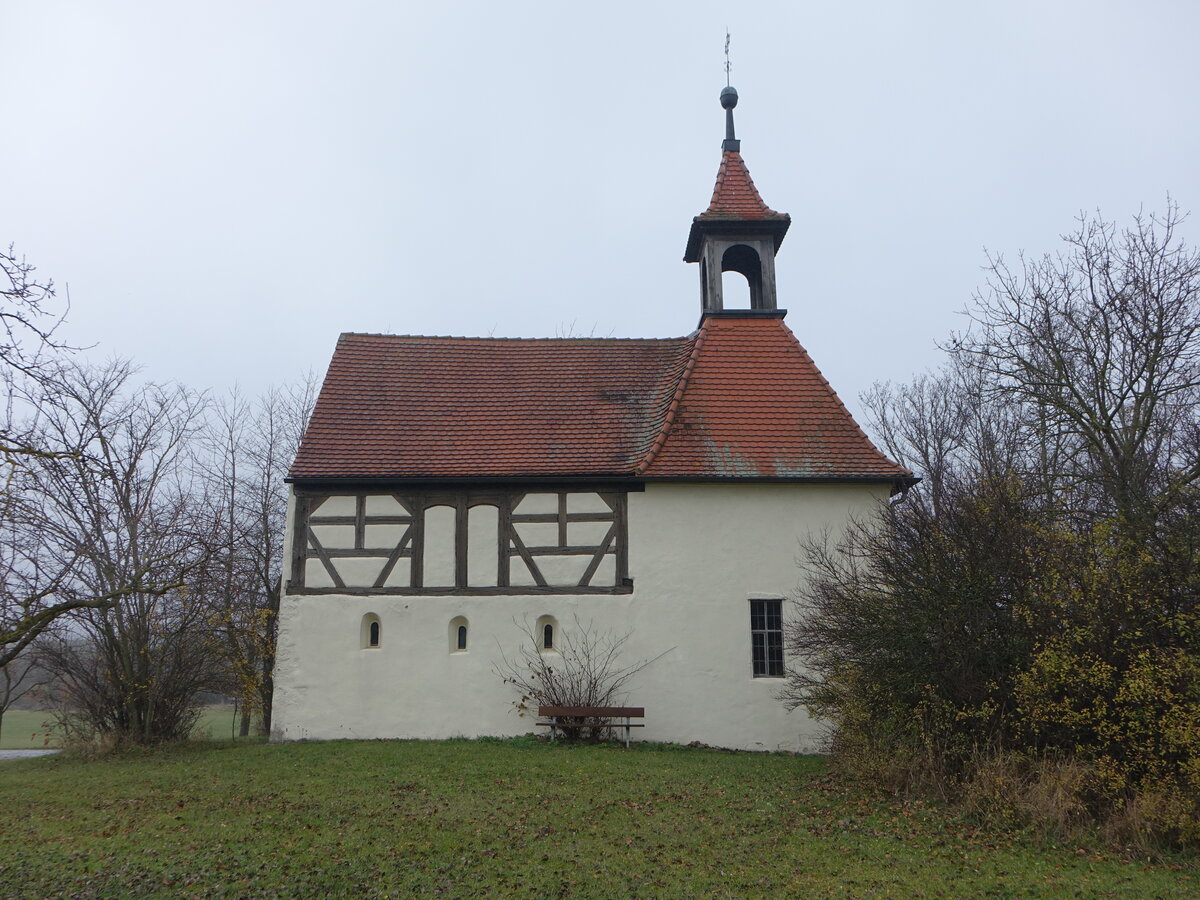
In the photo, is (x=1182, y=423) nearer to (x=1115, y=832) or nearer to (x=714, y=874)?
(x=1115, y=832)

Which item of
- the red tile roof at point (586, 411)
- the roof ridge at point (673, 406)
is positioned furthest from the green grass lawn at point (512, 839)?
the red tile roof at point (586, 411)

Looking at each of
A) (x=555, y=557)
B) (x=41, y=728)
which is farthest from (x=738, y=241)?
(x=41, y=728)

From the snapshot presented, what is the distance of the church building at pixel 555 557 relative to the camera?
562 inches

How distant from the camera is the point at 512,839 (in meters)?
7.91

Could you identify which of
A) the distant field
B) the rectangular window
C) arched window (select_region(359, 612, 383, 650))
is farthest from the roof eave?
the distant field

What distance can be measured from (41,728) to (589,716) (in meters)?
9.44

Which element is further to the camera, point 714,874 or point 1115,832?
point 1115,832

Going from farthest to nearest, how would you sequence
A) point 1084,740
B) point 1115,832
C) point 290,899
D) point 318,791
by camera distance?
1. point 318,791
2. point 1084,740
3. point 1115,832
4. point 290,899

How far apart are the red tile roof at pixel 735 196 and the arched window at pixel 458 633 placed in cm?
878

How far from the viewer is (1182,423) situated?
12.2 metres

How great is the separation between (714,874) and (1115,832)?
3698 mm

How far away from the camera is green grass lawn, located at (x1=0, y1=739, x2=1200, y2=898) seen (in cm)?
683

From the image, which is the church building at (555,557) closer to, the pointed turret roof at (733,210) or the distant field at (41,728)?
the distant field at (41,728)

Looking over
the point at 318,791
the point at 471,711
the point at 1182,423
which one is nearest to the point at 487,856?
the point at 318,791
